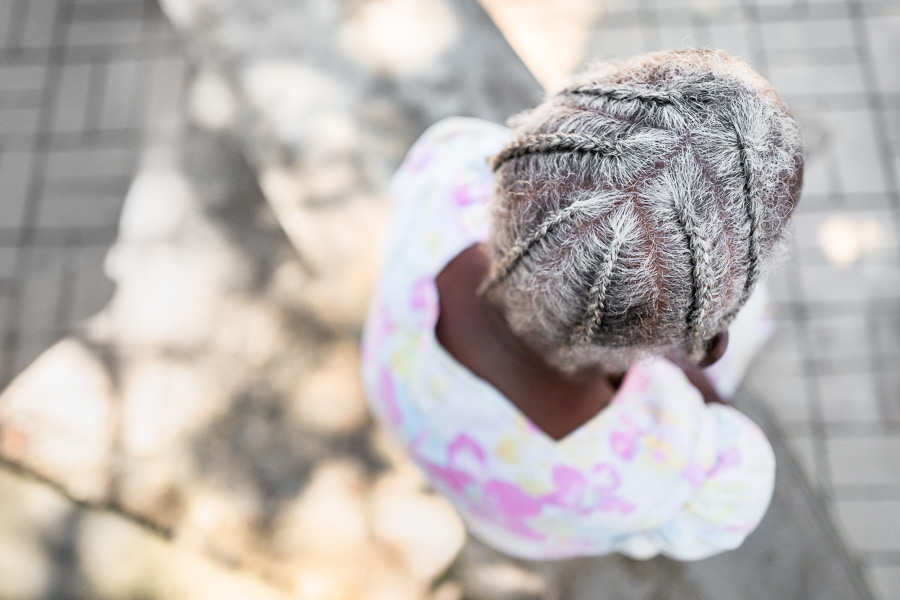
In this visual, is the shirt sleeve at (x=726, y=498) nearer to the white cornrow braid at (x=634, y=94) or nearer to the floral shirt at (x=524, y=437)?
the floral shirt at (x=524, y=437)

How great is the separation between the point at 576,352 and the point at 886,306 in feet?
8.15

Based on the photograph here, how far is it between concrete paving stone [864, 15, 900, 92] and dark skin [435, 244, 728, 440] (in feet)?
8.91

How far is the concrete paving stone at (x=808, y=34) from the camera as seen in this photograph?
315 cm

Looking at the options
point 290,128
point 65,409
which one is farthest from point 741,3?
point 65,409

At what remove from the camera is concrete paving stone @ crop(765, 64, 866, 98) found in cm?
310

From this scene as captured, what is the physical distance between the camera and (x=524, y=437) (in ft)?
4.06

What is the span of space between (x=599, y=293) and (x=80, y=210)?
290 centimetres

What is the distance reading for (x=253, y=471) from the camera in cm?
248

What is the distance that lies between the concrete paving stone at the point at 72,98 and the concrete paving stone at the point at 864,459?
149 inches

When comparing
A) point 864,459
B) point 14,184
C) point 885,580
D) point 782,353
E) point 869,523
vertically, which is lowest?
point 885,580

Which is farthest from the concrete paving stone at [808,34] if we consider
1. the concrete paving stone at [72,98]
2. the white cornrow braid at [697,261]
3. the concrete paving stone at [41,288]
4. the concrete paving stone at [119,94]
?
the concrete paving stone at [41,288]

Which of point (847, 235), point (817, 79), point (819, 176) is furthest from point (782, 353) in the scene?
point (817, 79)

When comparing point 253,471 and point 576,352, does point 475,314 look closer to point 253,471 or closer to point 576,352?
point 576,352

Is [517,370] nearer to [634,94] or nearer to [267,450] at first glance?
[634,94]
